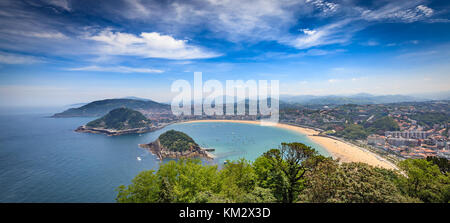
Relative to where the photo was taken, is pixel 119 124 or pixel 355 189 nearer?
pixel 355 189

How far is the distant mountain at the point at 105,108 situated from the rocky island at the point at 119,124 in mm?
31403

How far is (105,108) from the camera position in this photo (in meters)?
88.1

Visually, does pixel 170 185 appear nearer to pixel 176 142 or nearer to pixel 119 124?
pixel 176 142

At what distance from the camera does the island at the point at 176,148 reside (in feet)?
93.9

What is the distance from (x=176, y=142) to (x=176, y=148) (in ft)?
4.38

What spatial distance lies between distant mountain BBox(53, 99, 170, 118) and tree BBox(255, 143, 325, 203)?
288 ft

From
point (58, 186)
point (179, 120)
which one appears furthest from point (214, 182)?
point (179, 120)

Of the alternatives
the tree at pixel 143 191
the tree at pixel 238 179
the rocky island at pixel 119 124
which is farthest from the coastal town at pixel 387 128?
the tree at pixel 143 191

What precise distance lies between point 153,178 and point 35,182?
73.1 ft

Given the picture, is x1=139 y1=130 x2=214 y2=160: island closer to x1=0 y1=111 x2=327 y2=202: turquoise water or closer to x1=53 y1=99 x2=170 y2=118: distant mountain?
x1=0 y1=111 x2=327 y2=202: turquoise water

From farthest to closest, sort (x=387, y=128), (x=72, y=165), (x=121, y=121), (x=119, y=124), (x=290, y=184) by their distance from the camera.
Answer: (x=121, y=121), (x=119, y=124), (x=387, y=128), (x=72, y=165), (x=290, y=184)

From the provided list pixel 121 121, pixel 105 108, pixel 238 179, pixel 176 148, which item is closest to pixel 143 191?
pixel 238 179

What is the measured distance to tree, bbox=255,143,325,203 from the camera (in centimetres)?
704

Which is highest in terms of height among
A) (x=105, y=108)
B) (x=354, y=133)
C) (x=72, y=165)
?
(x=105, y=108)
